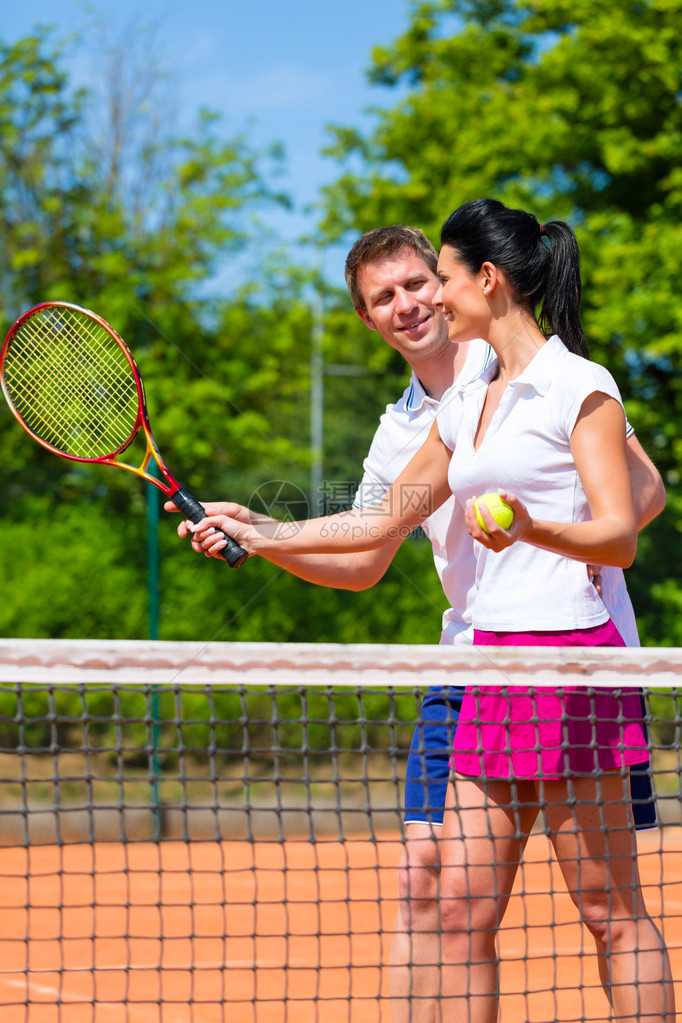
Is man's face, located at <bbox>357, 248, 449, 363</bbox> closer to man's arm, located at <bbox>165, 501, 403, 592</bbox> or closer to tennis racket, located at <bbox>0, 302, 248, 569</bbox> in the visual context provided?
man's arm, located at <bbox>165, 501, 403, 592</bbox>

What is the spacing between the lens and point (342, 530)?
239 centimetres

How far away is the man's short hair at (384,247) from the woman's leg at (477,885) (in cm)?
118

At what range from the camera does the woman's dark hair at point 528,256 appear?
1998 millimetres

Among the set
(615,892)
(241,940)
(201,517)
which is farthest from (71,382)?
(241,940)

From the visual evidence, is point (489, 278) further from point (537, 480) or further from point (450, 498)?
point (450, 498)

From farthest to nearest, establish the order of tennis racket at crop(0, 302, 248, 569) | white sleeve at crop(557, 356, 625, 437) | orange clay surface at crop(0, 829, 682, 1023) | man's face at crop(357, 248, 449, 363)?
tennis racket at crop(0, 302, 248, 569)
orange clay surface at crop(0, 829, 682, 1023)
man's face at crop(357, 248, 449, 363)
white sleeve at crop(557, 356, 625, 437)

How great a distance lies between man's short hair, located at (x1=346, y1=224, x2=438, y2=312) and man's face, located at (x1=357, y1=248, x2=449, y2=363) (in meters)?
0.01

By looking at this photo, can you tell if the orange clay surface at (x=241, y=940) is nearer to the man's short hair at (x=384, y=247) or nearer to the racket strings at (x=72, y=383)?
the racket strings at (x=72, y=383)

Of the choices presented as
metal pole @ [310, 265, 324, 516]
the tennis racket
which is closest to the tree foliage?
metal pole @ [310, 265, 324, 516]

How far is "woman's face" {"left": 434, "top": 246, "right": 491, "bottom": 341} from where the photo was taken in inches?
79.0

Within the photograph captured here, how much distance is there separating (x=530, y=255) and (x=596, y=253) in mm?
6816

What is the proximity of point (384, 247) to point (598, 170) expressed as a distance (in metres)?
7.39

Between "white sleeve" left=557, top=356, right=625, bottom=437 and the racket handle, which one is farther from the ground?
"white sleeve" left=557, top=356, right=625, bottom=437

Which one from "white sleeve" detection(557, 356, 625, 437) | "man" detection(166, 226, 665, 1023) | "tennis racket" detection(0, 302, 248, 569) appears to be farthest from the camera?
"tennis racket" detection(0, 302, 248, 569)
